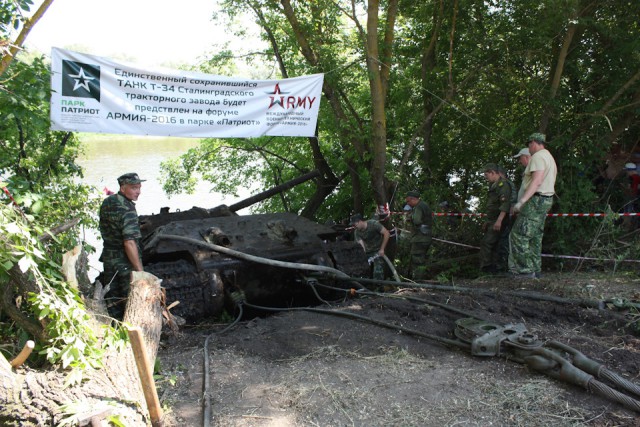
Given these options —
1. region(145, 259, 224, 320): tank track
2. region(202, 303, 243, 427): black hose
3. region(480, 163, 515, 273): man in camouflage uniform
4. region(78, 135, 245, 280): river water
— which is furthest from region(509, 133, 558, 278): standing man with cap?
region(78, 135, 245, 280): river water

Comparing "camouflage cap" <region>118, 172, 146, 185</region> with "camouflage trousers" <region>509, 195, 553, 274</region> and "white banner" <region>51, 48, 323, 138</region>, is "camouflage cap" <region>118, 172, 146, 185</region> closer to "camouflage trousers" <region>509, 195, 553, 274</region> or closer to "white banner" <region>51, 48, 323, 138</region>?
"white banner" <region>51, 48, 323, 138</region>

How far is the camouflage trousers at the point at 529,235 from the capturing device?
7.23 meters

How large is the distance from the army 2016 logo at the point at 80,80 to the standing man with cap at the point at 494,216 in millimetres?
5226

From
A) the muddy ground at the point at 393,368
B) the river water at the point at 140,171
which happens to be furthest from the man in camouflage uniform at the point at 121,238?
the river water at the point at 140,171

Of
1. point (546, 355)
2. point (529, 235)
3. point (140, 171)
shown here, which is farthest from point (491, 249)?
point (140, 171)

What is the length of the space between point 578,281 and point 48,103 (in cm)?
668

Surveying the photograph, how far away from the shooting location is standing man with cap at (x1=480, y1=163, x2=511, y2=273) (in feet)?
25.7

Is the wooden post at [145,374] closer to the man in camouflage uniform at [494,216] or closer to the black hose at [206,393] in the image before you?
the black hose at [206,393]

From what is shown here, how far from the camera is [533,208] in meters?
7.24

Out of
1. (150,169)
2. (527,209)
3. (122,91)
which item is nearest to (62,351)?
(122,91)

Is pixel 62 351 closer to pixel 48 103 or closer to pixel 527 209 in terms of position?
pixel 48 103

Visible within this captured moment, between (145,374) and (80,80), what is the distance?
454 centimetres

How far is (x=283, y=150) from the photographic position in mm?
13000

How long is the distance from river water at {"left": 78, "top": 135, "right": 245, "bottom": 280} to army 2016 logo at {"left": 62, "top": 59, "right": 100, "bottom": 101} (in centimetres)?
323
